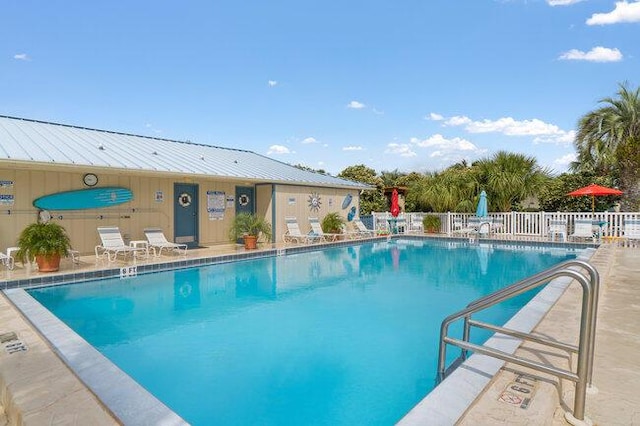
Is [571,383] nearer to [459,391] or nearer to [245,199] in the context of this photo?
[459,391]

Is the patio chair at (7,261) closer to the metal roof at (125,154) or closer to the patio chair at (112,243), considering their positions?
the patio chair at (112,243)

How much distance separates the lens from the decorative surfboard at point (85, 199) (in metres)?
9.83

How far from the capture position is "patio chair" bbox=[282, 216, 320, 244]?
46.6 feet

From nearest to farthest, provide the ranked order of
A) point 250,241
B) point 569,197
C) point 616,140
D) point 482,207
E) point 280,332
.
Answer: point 280,332
point 250,241
point 482,207
point 616,140
point 569,197

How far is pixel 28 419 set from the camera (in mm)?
2377

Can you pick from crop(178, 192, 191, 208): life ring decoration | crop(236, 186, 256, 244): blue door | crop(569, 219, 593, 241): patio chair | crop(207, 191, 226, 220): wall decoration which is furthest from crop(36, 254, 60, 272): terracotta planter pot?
crop(569, 219, 593, 241): patio chair

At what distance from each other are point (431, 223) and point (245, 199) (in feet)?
28.3

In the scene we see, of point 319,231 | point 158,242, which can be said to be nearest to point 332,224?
point 319,231

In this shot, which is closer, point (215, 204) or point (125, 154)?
point (125, 154)

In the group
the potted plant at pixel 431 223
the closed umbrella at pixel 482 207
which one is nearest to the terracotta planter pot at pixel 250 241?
the potted plant at pixel 431 223

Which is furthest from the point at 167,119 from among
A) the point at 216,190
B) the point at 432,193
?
the point at 432,193

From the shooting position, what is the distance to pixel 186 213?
12844 millimetres

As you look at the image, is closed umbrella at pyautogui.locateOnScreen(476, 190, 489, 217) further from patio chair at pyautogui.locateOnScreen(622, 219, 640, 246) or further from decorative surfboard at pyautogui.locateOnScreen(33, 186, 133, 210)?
decorative surfboard at pyautogui.locateOnScreen(33, 186, 133, 210)

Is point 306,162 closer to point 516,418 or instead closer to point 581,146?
point 581,146
